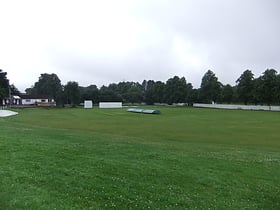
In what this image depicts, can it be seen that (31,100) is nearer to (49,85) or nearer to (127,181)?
(49,85)

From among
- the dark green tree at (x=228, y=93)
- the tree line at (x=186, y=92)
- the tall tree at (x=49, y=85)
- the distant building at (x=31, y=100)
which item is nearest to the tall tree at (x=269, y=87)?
the tree line at (x=186, y=92)

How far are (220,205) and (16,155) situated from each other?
8231 millimetres

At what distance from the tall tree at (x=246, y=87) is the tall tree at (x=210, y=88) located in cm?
1755

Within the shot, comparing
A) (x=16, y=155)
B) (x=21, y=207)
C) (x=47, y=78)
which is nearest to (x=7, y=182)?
(x=21, y=207)

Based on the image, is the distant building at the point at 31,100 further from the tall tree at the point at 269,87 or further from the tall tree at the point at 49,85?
the tall tree at the point at 269,87

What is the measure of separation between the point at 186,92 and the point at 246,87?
140ft

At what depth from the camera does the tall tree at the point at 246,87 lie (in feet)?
401

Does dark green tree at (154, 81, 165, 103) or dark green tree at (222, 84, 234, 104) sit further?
dark green tree at (154, 81, 165, 103)

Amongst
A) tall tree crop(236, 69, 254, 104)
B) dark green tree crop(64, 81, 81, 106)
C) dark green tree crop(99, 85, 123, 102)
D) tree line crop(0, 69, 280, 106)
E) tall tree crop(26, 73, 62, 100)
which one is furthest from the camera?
tall tree crop(26, 73, 62, 100)

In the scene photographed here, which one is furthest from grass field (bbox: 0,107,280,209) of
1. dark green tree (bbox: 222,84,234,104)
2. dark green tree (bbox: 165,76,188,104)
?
dark green tree (bbox: 165,76,188,104)

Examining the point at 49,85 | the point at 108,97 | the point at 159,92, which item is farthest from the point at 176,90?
the point at 49,85

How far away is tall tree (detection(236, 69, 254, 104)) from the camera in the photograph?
122 metres

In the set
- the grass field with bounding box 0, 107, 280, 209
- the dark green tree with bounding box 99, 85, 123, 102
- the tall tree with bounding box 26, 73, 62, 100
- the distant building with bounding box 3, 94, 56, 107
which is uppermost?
the tall tree with bounding box 26, 73, 62, 100

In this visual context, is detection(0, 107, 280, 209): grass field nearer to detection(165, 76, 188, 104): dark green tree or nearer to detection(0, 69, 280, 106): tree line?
detection(0, 69, 280, 106): tree line
